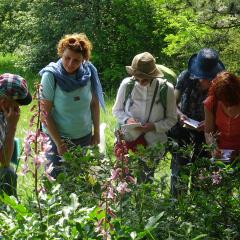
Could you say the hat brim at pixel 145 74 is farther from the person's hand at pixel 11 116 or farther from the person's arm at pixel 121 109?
the person's hand at pixel 11 116

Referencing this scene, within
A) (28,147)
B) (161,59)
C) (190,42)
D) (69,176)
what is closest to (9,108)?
(69,176)

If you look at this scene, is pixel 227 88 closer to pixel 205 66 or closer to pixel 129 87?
pixel 205 66

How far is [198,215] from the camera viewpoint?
109 inches

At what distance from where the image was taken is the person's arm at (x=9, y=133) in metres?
3.68

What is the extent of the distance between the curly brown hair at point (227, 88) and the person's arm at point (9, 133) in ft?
4.96

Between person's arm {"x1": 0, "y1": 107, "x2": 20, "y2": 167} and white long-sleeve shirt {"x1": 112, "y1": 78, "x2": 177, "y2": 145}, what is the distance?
1074mm

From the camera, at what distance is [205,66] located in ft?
14.9

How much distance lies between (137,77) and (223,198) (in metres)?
1.73

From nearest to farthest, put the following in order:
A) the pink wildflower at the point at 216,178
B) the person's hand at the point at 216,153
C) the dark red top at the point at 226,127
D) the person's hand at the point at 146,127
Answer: the pink wildflower at the point at 216,178
the person's hand at the point at 216,153
the dark red top at the point at 226,127
the person's hand at the point at 146,127

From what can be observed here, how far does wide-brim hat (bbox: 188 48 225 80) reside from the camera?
4551mm

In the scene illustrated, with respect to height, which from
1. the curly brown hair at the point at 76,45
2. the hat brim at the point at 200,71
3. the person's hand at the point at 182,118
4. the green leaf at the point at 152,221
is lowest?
the green leaf at the point at 152,221

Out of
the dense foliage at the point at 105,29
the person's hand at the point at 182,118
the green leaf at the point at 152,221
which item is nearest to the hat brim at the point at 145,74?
the person's hand at the point at 182,118

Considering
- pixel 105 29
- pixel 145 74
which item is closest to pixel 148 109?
pixel 145 74

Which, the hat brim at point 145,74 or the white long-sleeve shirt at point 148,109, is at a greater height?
the hat brim at point 145,74
